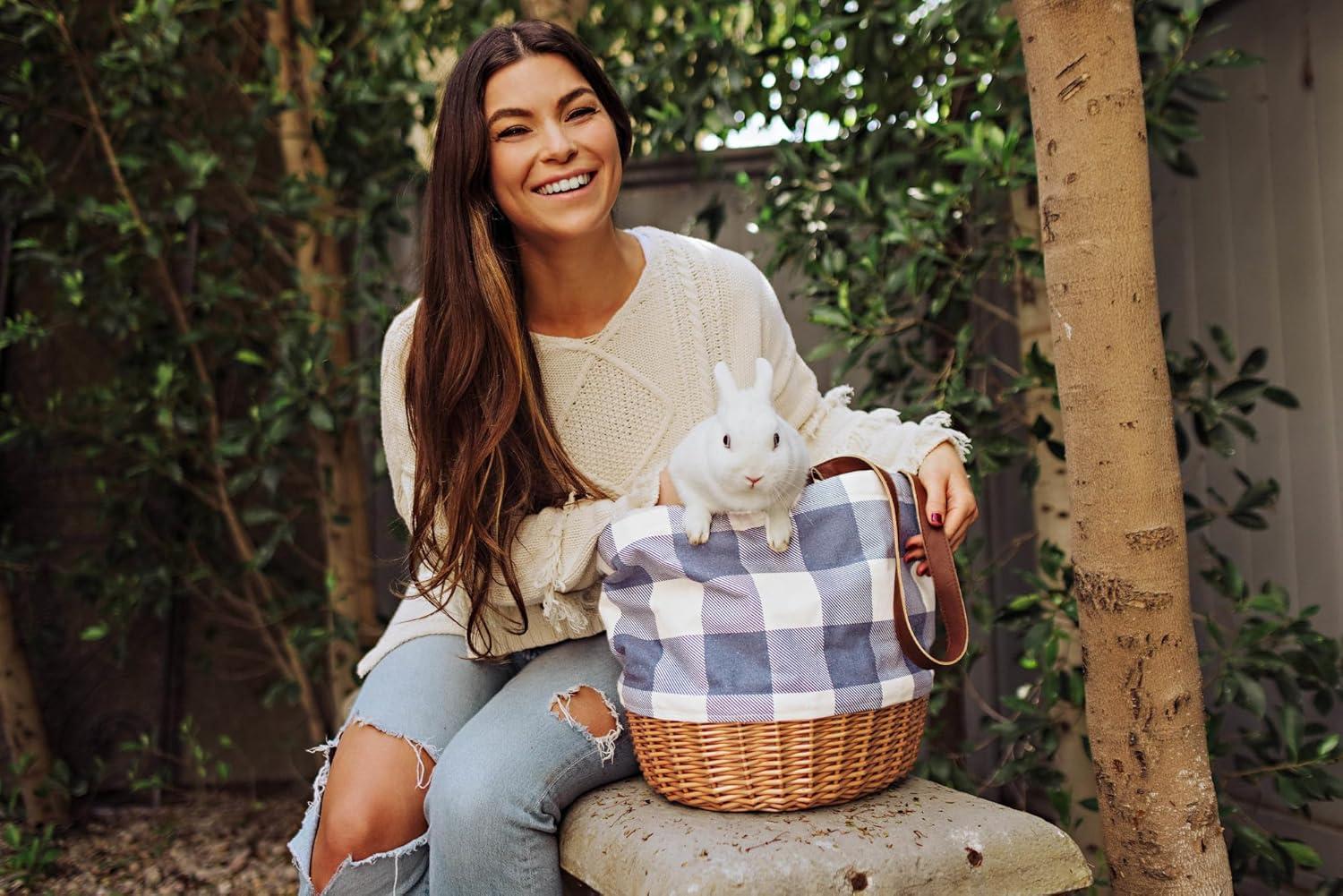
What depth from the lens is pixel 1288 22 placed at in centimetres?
214

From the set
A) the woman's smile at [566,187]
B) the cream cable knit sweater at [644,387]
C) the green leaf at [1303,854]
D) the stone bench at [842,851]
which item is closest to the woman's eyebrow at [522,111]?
the woman's smile at [566,187]

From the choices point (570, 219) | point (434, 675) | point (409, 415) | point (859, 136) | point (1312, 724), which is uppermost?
point (859, 136)

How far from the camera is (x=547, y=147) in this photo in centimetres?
182

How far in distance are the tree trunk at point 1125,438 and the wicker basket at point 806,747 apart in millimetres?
219

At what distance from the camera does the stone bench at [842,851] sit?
130 cm

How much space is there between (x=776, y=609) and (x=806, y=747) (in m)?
0.17

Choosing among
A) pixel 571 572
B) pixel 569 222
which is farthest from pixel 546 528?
pixel 569 222

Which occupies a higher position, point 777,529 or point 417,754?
point 777,529

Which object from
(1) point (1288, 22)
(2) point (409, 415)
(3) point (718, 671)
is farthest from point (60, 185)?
(1) point (1288, 22)

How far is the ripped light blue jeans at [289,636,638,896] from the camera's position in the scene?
5.10ft

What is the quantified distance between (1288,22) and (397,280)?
6.89 ft

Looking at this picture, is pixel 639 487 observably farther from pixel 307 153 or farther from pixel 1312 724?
pixel 307 153

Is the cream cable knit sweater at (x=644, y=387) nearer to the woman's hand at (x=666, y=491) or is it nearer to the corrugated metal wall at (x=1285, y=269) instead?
the woman's hand at (x=666, y=491)

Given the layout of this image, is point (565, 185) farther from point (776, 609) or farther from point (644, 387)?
point (776, 609)
